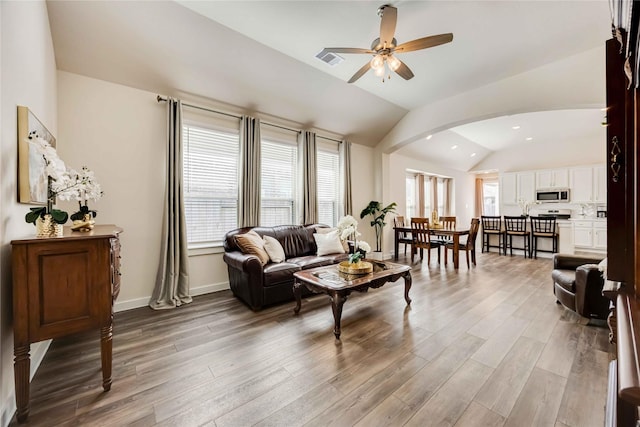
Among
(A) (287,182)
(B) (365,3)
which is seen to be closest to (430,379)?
(B) (365,3)

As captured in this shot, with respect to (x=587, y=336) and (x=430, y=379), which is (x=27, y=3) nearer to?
(x=430, y=379)

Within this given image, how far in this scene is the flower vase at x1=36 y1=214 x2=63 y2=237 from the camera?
1.66m

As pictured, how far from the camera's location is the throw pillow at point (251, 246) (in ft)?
11.3

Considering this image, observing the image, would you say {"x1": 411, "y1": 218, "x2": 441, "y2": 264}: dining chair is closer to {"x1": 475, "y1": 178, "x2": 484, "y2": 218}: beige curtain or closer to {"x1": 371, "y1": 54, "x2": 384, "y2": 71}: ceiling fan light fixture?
{"x1": 371, "y1": 54, "x2": 384, "y2": 71}: ceiling fan light fixture

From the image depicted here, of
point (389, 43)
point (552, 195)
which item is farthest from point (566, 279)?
point (552, 195)

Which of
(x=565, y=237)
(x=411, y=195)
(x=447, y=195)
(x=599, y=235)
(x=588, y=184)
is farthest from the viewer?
(x=447, y=195)

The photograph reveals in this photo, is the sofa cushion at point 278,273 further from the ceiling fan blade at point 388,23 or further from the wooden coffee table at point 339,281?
the ceiling fan blade at point 388,23

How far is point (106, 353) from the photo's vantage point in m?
1.79

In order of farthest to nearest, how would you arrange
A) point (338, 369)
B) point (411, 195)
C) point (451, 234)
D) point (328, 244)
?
point (411, 195) < point (451, 234) < point (328, 244) < point (338, 369)

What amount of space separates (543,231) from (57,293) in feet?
27.2

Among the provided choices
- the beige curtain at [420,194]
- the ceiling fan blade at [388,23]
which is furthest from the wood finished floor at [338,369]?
the beige curtain at [420,194]

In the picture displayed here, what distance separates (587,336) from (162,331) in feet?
13.5

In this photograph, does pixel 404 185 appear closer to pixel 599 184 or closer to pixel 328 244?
pixel 328 244

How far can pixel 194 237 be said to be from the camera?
3797mm
